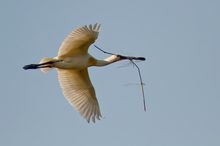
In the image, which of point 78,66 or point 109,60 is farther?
Result: point 109,60

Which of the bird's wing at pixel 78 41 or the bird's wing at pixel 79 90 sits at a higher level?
the bird's wing at pixel 78 41

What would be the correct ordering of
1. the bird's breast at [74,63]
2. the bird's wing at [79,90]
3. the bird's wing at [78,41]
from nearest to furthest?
the bird's wing at [78,41], the bird's breast at [74,63], the bird's wing at [79,90]

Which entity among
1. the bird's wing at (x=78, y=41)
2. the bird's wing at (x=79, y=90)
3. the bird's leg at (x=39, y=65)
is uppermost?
the bird's wing at (x=78, y=41)

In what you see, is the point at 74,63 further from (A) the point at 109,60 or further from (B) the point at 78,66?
(A) the point at 109,60

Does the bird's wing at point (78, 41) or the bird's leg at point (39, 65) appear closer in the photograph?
the bird's wing at point (78, 41)

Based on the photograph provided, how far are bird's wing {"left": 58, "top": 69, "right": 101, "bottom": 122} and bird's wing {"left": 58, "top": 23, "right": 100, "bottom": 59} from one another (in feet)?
5.60

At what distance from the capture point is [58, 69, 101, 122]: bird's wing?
1150 inches

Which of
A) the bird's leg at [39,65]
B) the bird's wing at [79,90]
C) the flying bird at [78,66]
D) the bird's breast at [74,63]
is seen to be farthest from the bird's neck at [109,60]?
the bird's leg at [39,65]

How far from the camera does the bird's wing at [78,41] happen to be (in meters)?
26.7

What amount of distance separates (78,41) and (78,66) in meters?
1.05

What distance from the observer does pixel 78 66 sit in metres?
28.0

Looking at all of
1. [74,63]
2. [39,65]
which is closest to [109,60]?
[74,63]

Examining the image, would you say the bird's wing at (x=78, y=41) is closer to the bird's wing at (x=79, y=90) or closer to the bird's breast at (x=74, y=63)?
the bird's breast at (x=74, y=63)

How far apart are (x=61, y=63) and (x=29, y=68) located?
1.24m
